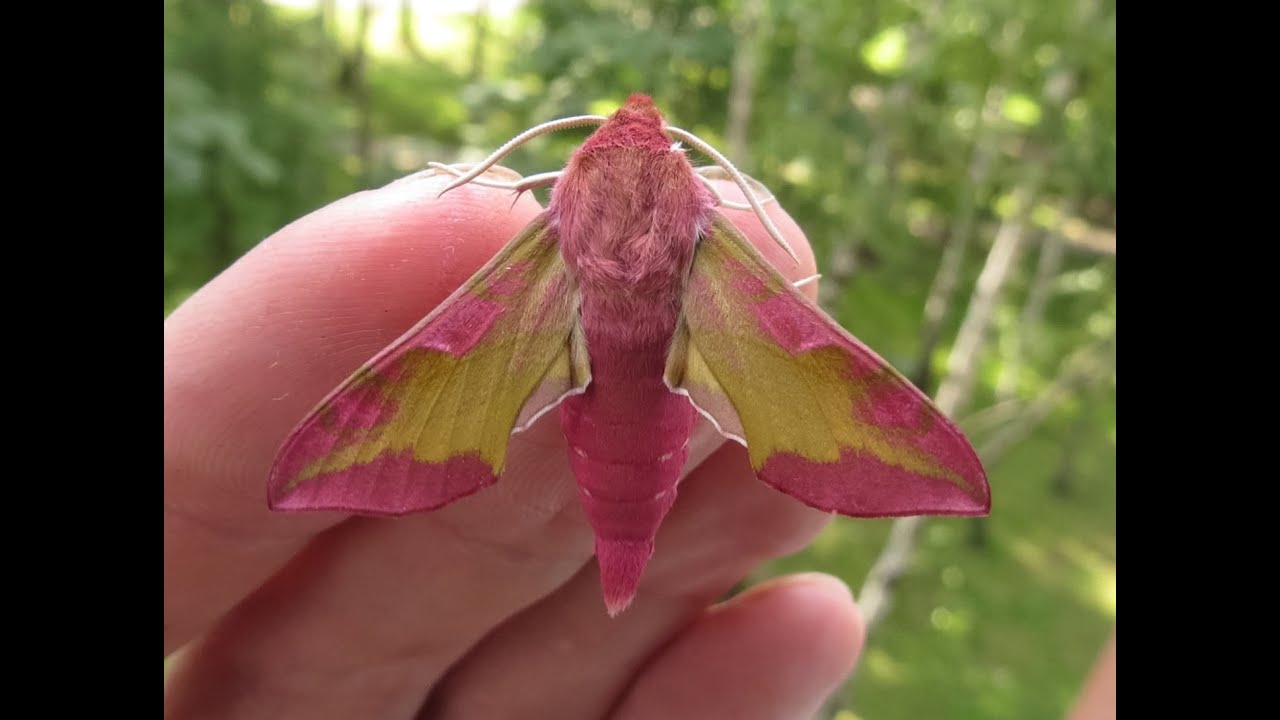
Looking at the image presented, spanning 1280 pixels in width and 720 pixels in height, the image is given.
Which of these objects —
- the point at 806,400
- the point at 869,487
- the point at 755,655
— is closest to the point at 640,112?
the point at 806,400

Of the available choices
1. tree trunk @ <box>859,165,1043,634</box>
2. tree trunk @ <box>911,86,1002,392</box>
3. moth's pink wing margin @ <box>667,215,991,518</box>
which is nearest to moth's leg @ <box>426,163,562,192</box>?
moth's pink wing margin @ <box>667,215,991,518</box>

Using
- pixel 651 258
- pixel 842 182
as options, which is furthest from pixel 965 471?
pixel 842 182

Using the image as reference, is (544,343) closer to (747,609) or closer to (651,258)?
(651,258)

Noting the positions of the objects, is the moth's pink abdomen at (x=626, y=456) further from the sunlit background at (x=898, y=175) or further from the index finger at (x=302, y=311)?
the sunlit background at (x=898, y=175)

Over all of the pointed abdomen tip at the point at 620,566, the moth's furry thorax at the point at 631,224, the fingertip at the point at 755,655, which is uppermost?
the moth's furry thorax at the point at 631,224

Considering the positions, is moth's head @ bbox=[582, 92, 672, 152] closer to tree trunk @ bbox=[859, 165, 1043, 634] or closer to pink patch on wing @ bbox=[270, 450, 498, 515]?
pink patch on wing @ bbox=[270, 450, 498, 515]

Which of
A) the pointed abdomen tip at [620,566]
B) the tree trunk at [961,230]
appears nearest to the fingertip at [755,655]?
the pointed abdomen tip at [620,566]

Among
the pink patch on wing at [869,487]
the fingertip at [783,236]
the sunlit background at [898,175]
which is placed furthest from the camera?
the sunlit background at [898,175]
